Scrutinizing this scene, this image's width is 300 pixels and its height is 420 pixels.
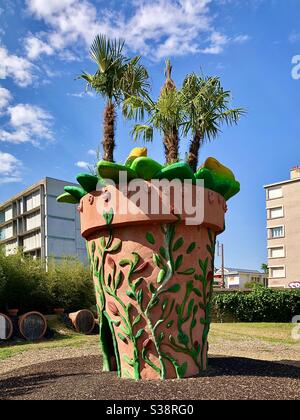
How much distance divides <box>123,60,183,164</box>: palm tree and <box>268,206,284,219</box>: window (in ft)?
161

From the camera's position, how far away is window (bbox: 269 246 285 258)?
53.3 m

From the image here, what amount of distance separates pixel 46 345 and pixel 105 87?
6.59 meters

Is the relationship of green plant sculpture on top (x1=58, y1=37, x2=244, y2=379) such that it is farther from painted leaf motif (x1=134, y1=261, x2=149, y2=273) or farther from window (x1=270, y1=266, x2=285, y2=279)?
window (x1=270, y1=266, x2=285, y2=279)

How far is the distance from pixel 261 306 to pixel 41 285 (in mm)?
8434

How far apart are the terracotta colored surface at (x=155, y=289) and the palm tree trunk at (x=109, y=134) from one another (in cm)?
161

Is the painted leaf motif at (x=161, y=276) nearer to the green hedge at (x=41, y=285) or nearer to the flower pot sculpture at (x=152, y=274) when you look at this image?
the flower pot sculpture at (x=152, y=274)

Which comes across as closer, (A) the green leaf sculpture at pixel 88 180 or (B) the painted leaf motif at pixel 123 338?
(B) the painted leaf motif at pixel 123 338

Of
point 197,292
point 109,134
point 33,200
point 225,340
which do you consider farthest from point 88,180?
point 33,200

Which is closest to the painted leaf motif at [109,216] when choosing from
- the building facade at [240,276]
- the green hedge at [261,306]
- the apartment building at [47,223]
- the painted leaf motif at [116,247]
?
the painted leaf motif at [116,247]

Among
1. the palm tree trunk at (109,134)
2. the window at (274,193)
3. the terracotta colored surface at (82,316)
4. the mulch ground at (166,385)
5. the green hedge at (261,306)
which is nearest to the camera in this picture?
the mulch ground at (166,385)

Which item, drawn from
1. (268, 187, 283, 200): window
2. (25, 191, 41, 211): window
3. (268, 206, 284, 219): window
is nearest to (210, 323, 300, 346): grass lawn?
(25, 191, 41, 211): window

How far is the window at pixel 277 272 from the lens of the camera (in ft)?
174

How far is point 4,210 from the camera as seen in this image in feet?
180

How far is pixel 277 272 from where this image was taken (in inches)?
2108
